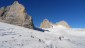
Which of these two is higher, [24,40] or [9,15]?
[9,15]

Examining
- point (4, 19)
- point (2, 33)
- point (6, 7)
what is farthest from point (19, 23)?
point (2, 33)

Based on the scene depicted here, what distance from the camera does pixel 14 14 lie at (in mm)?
25391

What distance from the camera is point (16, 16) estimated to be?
82.9ft

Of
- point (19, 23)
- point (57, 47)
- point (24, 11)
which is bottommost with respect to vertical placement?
point (57, 47)

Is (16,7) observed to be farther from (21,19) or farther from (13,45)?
(13,45)

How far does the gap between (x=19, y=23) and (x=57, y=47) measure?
9798 mm

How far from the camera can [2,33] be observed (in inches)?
635

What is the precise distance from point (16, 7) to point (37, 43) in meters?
11.7

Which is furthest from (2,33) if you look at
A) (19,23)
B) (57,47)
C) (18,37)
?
(19,23)

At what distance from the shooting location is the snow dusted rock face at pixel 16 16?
24.9 metres

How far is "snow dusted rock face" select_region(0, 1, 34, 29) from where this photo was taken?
81.7ft

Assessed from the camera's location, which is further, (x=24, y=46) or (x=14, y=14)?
(x=14, y=14)

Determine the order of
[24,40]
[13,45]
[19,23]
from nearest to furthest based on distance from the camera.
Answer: [13,45], [24,40], [19,23]

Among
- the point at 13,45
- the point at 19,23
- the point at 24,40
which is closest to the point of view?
the point at 13,45
